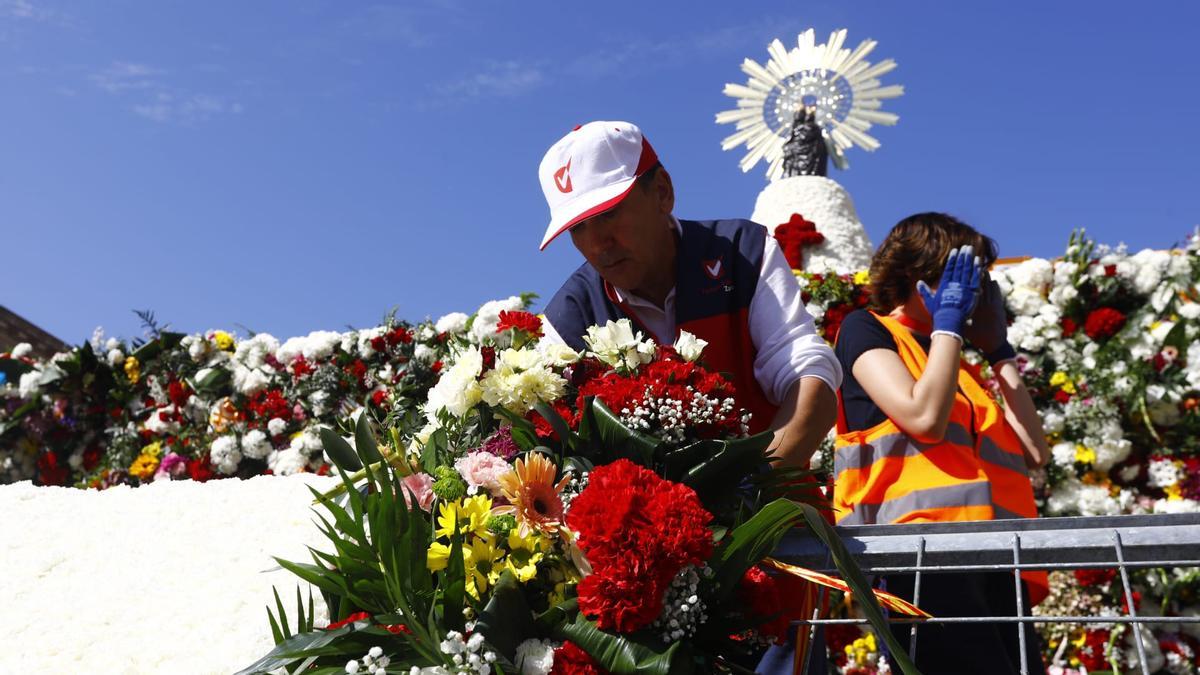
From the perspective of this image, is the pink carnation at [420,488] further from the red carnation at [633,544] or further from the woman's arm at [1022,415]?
the woman's arm at [1022,415]

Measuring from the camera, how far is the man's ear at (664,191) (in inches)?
86.1

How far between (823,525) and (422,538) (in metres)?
0.50

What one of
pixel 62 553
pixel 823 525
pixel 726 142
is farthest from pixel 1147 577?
pixel 726 142

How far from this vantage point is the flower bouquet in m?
1.19

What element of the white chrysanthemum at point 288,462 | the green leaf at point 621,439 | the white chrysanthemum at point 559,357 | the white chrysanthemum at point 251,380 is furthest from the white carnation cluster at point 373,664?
the white chrysanthemum at point 251,380

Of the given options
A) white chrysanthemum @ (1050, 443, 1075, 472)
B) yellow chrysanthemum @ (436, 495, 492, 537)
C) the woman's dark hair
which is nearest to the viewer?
yellow chrysanthemum @ (436, 495, 492, 537)

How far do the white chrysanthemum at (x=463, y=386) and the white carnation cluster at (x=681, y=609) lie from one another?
19.1 inches

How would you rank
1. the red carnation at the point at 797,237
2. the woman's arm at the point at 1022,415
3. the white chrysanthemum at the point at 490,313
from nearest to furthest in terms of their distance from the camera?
the woman's arm at the point at 1022,415
the white chrysanthemum at the point at 490,313
the red carnation at the point at 797,237

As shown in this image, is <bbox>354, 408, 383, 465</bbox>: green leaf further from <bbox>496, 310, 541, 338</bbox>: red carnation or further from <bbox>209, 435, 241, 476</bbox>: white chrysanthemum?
<bbox>209, 435, 241, 476</bbox>: white chrysanthemum

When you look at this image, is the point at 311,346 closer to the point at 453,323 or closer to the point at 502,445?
the point at 453,323

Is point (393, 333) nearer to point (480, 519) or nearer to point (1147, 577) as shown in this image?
point (1147, 577)

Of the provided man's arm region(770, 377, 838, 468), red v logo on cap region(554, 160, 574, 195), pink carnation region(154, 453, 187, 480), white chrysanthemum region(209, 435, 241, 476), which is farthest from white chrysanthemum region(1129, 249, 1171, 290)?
pink carnation region(154, 453, 187, 480)

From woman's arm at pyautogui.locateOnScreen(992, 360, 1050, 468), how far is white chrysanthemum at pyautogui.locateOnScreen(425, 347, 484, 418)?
80.8 inches

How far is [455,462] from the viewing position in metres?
1.44
